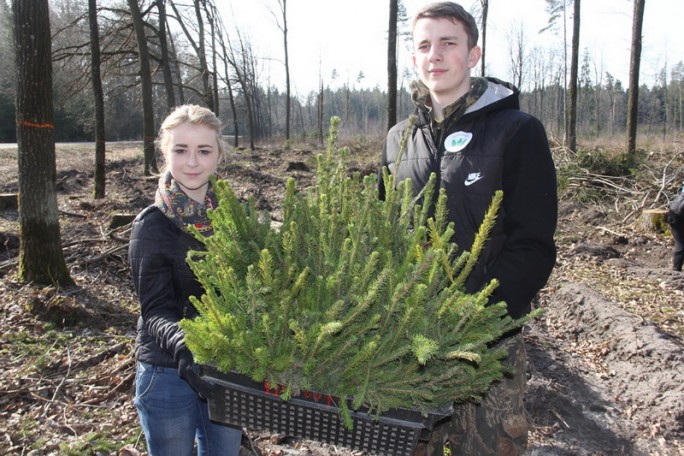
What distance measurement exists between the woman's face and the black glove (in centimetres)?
82

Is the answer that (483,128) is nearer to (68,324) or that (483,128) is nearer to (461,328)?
(461,328)

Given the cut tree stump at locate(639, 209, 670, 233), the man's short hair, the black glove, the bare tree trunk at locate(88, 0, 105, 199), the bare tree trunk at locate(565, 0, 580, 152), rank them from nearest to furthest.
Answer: the black glove → the man's short hair → the cut tree stump at locate(639, 209, 670, 233) → the bare tree trunk at locate(88, 0, 105, 199) → the bare tree trunk at locate(565, 0, 580, 152)

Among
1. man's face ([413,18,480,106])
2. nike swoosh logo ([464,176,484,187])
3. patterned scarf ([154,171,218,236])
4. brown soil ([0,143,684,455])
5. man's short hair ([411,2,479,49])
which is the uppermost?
man's short hair ([411,2,479,49])

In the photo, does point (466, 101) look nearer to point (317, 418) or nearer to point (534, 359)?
point (317, 418)

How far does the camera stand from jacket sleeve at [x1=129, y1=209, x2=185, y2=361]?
205cm

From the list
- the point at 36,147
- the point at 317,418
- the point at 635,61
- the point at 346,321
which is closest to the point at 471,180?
the point at 346,321

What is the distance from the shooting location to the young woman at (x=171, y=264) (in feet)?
6.82

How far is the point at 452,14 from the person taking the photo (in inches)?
80.4

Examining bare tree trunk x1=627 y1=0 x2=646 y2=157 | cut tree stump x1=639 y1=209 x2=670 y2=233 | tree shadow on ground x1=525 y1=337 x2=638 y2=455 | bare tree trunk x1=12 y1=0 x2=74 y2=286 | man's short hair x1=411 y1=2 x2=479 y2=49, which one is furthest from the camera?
bare tree trunk x1=627 y1=0 x2=646 y2=157

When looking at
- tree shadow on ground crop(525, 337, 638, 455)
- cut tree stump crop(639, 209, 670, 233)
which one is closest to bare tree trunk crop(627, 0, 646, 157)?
cut tree stump crop(639, 209, 670, 233)

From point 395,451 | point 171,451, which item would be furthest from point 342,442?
point 171,451

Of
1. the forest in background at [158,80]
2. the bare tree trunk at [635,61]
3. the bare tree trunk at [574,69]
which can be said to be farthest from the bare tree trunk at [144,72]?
the bare tree trunk at [635,61]

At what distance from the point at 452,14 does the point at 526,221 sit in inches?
34.6

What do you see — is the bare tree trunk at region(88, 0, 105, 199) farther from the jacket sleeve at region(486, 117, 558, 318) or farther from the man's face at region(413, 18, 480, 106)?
the jacket sleeve at region(486, 117, 558, 318)
